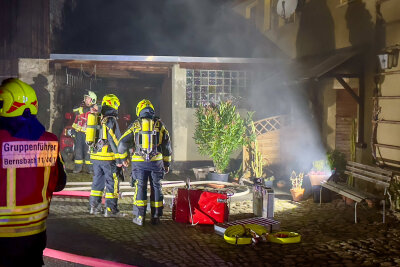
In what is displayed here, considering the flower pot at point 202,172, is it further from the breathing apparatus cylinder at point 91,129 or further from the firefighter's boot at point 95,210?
the breathing apparatus cylinder at point 91,129

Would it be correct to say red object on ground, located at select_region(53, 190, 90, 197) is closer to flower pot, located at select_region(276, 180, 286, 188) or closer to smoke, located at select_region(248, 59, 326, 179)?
flower pot, located at select_region(276, 180, 286, 188)

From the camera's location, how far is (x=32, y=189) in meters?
4.00

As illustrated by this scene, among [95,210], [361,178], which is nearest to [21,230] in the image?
[95,210]

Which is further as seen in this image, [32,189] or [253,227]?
[253,227]

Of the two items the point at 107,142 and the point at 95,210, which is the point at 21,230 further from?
the point at 95,210

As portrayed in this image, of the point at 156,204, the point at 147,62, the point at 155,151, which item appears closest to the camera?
the point at 155,151

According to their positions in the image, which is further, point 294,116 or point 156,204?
point 294,116

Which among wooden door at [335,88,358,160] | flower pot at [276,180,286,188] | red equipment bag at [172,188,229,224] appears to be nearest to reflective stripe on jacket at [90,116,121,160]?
red equipment bag at [172,188,229,224]

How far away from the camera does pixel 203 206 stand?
844 centimetres

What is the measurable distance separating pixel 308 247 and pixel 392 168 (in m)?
4.21

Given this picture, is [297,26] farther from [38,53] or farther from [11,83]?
[11,83]

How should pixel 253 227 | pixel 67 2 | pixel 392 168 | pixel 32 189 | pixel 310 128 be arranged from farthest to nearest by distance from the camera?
1. pixel 67 2
2. pixel 310 128
3. pixel 392 168
4. pixel 253 227
5. pixel 32 189

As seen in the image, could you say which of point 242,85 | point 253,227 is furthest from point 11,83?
point 242,85

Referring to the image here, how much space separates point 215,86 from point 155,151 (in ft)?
25.5
